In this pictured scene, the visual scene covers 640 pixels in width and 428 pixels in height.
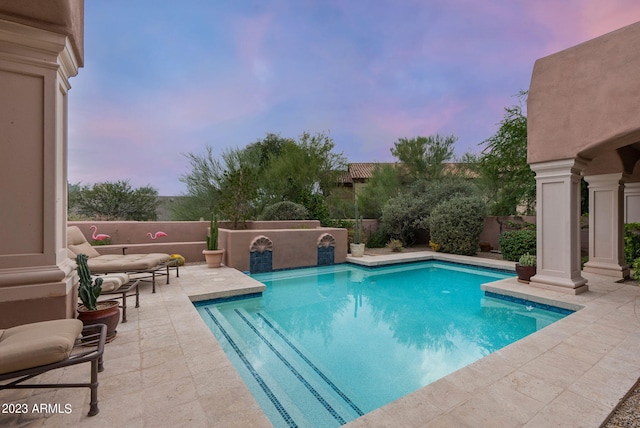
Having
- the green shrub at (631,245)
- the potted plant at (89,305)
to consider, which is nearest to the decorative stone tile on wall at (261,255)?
the potted plant at (89,305)

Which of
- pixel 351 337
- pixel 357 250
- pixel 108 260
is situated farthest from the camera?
pixel 357 250

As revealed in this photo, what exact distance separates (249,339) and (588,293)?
580 cm

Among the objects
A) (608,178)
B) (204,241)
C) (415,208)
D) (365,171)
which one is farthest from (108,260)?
(365,171)

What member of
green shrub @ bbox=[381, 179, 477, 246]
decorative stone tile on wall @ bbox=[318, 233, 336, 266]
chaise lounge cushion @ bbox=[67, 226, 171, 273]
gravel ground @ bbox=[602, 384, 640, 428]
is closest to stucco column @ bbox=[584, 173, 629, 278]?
green shrub @ bbox=[381, 179, 477, 246]

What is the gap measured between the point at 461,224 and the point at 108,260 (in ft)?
33.3

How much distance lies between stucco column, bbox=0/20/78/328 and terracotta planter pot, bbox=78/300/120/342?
0.78ft

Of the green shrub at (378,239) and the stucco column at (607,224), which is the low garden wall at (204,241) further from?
the stucco column at (607,224)

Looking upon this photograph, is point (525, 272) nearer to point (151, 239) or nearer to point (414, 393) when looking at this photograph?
point (414, 393)

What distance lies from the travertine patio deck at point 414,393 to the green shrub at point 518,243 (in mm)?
5415

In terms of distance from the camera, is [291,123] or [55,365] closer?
[55,365]

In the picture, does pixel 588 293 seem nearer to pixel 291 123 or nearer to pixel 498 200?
pixel 498 200

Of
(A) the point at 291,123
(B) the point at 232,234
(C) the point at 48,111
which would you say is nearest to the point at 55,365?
(C) the point at 48,111

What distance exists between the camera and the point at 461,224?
10664 millimetres

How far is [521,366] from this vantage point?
283 cm
